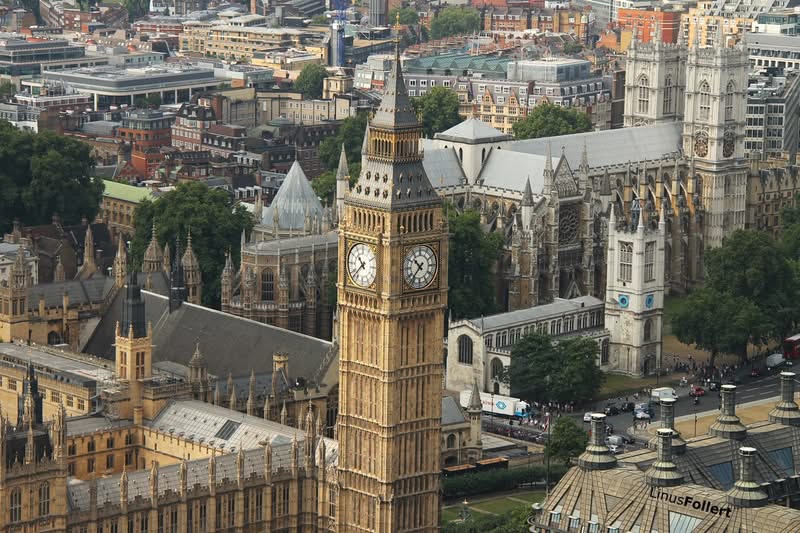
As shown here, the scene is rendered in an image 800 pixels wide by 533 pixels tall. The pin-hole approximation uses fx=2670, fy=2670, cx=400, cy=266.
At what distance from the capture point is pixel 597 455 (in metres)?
136

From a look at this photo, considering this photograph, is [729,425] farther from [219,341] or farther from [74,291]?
[74,291]

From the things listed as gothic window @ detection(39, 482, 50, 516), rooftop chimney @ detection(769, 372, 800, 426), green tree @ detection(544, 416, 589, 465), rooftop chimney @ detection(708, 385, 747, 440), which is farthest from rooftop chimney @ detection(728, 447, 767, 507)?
green tree @ detection(544, 416, 589, 465)

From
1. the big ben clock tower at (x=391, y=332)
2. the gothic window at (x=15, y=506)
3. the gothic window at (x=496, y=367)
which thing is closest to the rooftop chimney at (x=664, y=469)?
the big ben clock tower at (x=391, y=332)

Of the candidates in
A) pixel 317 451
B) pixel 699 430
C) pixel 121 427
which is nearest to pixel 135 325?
pixel 121 427

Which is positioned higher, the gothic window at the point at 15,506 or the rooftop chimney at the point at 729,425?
the rooftop chimney at the point at 729,425

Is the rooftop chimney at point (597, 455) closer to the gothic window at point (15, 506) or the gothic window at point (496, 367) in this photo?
the gothic window at point (15, 506)

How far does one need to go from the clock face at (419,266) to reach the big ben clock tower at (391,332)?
54mm

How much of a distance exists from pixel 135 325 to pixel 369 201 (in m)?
27.0

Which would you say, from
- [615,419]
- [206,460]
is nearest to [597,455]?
[206,460]

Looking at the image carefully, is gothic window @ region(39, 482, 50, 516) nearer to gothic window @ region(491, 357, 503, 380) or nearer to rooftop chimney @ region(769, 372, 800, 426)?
rooftop chimney @ region(769, 372, 800, 426)

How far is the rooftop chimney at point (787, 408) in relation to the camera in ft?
487

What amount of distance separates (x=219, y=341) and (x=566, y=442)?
26.4m

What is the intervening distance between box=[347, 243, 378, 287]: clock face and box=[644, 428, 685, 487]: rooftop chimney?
20.1m

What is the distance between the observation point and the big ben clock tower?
144250 mm
